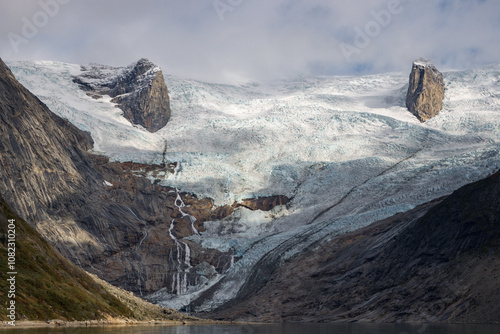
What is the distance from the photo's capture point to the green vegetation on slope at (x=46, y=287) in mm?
57312

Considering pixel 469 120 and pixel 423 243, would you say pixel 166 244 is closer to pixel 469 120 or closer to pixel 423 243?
pixel 423 243

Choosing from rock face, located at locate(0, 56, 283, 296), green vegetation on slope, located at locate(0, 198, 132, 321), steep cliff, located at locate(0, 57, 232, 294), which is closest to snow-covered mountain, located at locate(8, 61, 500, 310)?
rock face, located at locate(0, 56, 283, 296)

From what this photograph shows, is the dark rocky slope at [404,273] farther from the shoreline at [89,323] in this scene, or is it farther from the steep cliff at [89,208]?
the shoreline at [89,323]

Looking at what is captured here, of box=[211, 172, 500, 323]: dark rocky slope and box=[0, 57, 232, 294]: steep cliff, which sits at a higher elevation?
box=[0, 57, 232, 294]: steep cliff

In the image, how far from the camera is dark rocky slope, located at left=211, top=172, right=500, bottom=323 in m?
89.2

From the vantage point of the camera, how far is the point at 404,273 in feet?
341

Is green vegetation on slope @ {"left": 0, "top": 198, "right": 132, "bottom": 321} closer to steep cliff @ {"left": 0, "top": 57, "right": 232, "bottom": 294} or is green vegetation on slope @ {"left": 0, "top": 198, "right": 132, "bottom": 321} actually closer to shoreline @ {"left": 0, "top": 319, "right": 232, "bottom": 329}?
shoreline @ {"left": 0, "top": 319, "right": 232, "bottom": 329}

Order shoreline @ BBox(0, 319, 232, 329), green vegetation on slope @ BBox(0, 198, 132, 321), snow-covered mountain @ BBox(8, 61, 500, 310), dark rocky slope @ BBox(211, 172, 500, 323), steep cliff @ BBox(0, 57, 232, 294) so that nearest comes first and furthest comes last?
shoreline @ BBox(0, 319, 232, 329) < green vegetation on slope @ BBox(0, 198, 132, 321) < dark rocky slope @ BBox(211, 172, 500, 323) < steep cliff @ BBox(0, 57, 232, 294) < snow-covered mountain @ BBox(8, 61, 500, 310)

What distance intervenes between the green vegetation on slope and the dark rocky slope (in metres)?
41.3

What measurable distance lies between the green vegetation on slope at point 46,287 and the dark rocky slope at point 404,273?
41326 mm

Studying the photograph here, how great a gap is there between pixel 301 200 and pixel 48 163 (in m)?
63.1

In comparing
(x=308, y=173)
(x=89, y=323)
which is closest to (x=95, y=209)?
(x=308, y=173)

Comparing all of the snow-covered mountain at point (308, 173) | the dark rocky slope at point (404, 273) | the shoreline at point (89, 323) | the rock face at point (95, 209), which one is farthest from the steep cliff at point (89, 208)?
the shoreline at point (89, 323)

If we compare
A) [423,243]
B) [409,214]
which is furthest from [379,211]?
[423,243]
